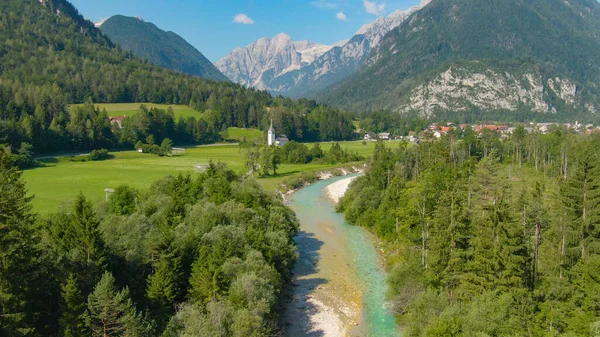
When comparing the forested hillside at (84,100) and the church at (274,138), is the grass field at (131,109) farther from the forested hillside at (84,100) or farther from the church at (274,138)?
the church at (274,138)

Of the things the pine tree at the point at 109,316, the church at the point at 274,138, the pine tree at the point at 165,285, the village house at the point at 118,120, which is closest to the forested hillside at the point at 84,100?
the village house at the point at 118,120

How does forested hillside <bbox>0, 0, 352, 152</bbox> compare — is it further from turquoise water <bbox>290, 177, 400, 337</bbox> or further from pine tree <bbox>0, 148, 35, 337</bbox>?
pine tree <bbox>0, 148, 35, 337</bbox>

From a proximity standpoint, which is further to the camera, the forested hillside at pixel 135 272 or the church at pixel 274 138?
the church at pixel 274 138

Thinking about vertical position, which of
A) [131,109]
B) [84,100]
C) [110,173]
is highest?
[84,100]

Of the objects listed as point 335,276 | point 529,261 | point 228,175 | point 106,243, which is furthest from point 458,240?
point 228,175

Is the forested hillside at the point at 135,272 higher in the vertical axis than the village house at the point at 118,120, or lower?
lower

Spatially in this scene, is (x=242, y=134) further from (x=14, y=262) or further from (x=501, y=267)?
(x=14, y=262)

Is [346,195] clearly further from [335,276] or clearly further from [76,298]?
[76,298]

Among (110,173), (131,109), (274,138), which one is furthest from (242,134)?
(110,173)
